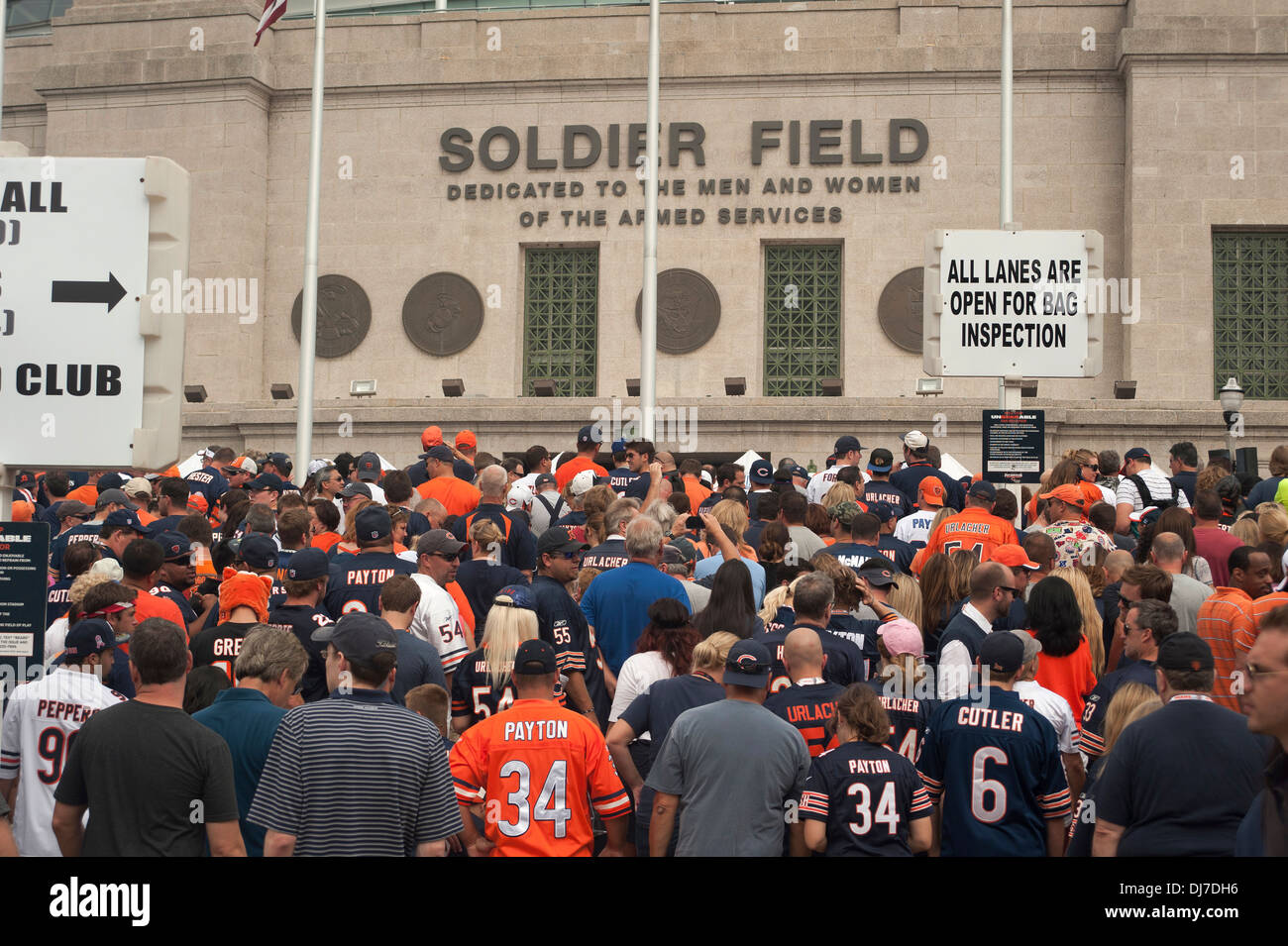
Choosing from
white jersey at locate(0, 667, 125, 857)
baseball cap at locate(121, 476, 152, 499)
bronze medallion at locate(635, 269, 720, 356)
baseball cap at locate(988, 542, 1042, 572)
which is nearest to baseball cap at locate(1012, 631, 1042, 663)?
baseball cap at locate(988, 542, 1042, 572)

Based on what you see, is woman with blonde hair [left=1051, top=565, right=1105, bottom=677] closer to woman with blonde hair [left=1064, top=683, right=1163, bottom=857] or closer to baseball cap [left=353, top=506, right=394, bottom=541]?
woman with blonde hair [left=1064, top=683, right=1163, bottom=857]

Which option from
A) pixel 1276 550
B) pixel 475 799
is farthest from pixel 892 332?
pixel 475 799

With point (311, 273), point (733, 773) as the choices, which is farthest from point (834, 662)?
point (311, 273)

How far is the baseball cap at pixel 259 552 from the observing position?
8.95 m

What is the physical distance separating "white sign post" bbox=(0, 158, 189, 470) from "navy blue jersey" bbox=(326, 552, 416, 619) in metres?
3.48

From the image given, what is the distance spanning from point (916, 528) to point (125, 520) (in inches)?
247

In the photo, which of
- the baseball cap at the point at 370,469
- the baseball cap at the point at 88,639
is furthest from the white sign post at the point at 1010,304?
the baseball cap at the point at 88,639

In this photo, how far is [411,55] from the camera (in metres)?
28.3

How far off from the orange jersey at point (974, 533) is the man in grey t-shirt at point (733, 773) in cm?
487

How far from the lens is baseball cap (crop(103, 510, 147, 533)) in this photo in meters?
10.5

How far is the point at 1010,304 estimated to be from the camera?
51.8ft

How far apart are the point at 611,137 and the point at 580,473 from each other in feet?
47.5

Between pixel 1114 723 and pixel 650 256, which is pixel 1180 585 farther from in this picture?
pixel 650 256

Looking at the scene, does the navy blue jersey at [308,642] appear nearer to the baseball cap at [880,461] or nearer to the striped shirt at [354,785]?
the striped shirt at [354,785]
